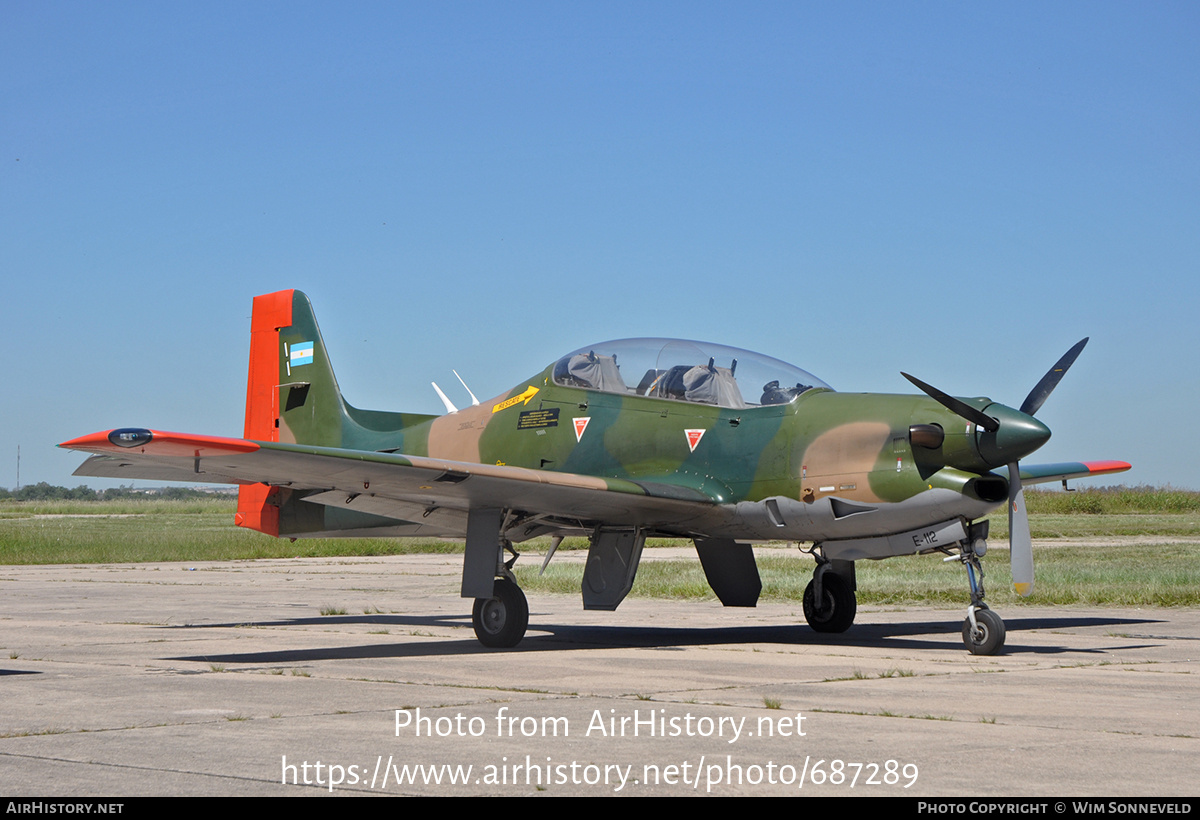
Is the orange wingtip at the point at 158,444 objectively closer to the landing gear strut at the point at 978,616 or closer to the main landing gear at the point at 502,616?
the main landing gear at the point at 502,616

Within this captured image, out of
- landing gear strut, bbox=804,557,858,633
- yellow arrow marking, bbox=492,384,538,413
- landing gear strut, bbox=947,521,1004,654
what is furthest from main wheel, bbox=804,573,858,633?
yellow arrow marking, bbox=492,384,538,413

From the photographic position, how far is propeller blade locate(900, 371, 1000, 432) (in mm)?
9984

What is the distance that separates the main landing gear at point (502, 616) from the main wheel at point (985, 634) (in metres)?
3.91

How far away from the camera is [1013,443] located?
994 centimetres

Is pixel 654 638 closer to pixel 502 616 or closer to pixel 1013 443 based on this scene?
pixel 502 616

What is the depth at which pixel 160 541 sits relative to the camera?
38344mm

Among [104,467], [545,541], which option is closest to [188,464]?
[104,467]

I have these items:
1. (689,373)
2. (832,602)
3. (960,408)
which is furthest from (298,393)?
(960,408)

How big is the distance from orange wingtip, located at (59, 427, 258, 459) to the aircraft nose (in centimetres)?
579

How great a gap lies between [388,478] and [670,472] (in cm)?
273

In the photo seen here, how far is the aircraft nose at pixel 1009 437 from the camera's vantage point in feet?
32.6

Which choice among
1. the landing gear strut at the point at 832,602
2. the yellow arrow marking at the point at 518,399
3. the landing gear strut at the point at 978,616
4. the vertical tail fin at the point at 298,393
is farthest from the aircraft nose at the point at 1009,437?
the vertical tail fin at the point at 298,393

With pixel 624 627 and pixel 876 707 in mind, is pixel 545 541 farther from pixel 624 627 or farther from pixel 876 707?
pixel 876 707

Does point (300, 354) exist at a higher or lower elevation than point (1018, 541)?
higher
